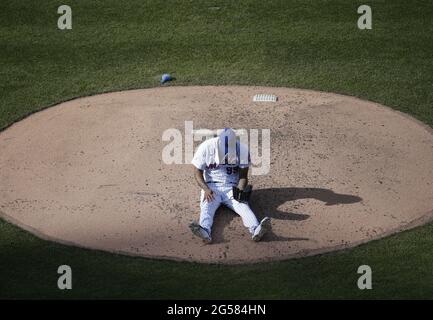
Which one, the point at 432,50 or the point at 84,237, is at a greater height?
the point at 432,50

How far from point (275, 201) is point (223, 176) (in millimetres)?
838

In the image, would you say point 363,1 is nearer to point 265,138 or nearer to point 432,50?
point 432,50

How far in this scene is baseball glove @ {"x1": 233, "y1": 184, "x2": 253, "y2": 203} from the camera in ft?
39.1

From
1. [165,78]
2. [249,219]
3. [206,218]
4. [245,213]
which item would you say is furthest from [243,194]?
[165,78]

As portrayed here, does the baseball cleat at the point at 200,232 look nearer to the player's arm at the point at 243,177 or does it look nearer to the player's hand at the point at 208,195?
the player's hand at the point at 208,195

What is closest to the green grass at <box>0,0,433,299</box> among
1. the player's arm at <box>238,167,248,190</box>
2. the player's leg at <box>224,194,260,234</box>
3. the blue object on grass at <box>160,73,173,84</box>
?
the blue object on grass at <box>160,73,173,84</box>

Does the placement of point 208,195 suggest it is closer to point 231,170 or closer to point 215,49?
point 231,170

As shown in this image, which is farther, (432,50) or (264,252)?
(432,50)

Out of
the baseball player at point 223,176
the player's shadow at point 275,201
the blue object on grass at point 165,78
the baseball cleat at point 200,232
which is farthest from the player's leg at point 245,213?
the blue object on grass at point 165,78

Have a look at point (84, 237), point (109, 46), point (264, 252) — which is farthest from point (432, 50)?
point (84, 237)

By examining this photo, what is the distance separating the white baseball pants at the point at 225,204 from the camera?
1176 cm

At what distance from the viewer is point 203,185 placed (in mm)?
12164

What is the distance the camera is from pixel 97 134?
1430 centimetres

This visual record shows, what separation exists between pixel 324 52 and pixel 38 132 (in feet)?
20.1
